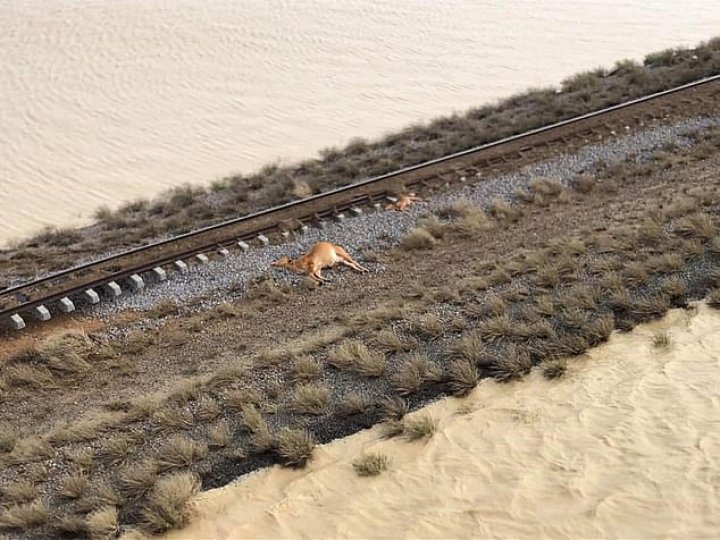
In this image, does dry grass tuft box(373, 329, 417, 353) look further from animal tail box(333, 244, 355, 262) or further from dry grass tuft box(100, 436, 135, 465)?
animal tail box(333, 244, 355, 262)

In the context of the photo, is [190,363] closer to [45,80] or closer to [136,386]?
[136,386]

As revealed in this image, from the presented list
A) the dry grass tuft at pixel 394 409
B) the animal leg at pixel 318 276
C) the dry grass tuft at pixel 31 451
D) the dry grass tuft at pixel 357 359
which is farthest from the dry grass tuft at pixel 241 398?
the animal leg at pixel 318 276

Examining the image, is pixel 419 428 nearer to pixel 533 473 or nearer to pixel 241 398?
pixel 533 473

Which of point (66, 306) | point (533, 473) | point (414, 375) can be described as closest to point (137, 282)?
point (66, 306)

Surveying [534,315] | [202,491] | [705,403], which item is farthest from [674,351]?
[202,491]

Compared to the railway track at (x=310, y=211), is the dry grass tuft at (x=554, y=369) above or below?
below

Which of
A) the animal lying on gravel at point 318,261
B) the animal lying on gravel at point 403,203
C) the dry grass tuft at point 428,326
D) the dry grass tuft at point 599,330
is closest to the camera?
the dry grass tuft at point 599,330

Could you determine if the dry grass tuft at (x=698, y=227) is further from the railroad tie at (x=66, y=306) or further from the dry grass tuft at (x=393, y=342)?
the railroad tie at (x=66, y=306)
